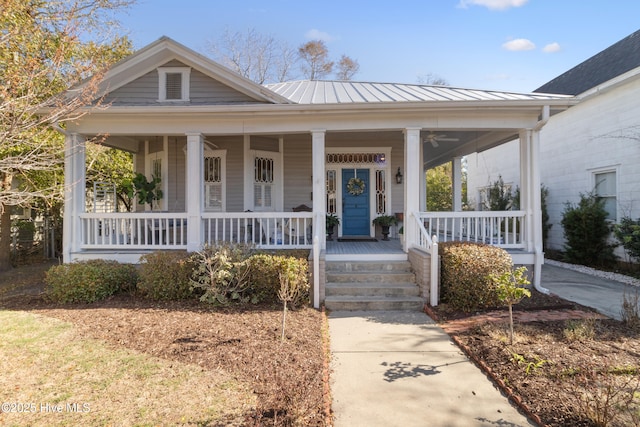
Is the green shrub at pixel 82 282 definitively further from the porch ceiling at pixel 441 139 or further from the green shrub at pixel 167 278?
the porch ceiling at pixel 441 139

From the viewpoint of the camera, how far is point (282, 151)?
9.35 m

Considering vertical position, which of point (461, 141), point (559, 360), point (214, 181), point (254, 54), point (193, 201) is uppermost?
point (254, 54)

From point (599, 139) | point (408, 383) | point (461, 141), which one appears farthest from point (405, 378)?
point (599, 139)

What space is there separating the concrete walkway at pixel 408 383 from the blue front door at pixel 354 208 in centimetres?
467

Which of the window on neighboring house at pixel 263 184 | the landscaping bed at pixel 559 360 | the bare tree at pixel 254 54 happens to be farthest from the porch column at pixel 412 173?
the bare tree at pixel 254 54

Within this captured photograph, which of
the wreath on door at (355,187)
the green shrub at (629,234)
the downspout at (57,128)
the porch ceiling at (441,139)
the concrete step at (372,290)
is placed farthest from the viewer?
the wreath on door at (355,187)

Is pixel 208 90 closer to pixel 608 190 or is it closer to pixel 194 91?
pixel 194 91

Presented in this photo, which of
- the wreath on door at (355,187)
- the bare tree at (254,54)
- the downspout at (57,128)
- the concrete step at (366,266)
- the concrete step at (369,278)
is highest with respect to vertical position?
the bare tree at (254,54)

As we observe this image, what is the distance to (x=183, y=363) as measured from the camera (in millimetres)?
3635

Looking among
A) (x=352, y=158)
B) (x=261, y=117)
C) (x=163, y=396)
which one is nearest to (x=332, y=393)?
(x=163, y=396)

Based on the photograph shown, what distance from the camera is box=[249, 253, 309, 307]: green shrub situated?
5.61 m

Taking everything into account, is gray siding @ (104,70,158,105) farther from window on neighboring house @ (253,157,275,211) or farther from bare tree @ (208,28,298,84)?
bare tree @ (208,28,298,84)

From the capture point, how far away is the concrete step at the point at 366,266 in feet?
21.8

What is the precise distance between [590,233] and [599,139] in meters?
2.75
